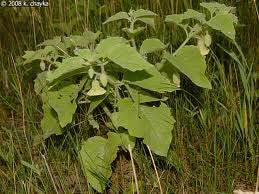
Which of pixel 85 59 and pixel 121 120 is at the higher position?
pixel 85 59

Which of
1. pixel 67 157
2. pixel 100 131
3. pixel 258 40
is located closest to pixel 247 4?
pixel 258 40

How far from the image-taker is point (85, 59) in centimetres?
145

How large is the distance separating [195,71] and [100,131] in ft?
1.52

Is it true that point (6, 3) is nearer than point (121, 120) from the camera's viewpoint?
No

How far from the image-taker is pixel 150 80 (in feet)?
4.85

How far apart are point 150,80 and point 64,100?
28 centimetres

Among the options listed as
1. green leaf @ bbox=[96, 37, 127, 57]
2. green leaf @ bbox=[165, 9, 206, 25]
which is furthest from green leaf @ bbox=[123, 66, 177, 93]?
green leaf @ bbox=[165, 9, 206, 25]

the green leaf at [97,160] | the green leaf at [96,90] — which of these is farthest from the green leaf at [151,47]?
the green leaf at [97,160]

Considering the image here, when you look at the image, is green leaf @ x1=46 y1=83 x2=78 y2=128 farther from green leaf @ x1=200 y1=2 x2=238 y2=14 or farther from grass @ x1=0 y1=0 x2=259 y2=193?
green leaf @ x1=200 y1=2 x2=238 y2=14

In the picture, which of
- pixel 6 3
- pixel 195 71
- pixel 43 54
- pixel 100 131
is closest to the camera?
pixel 195 71

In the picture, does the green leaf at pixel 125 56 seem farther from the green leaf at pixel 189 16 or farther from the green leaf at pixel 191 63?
the green leaf at pixel 189 16

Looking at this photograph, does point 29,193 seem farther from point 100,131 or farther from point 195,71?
point 195,71

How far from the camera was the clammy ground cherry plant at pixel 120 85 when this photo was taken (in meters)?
1.43

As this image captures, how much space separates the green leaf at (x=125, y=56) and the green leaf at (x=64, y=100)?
202 mm
